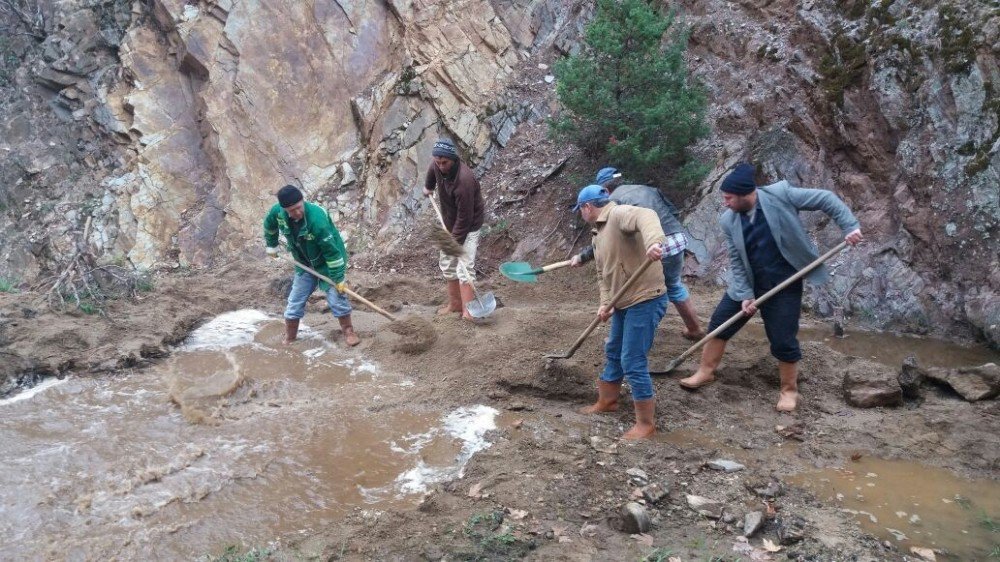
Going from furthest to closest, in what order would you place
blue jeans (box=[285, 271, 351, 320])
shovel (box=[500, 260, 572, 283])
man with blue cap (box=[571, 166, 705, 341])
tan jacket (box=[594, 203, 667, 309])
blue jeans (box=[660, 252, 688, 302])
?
blue jeans (box=[285, 271, 351, 320]) < shovel (box=[500, 260, 572, 283]) < blue jeans (box=[660, 252, 688, 302]) < man with blue cap (box=[571, 166, 705, 341]) < tan jacket (box=[594, 203, 667, 309])

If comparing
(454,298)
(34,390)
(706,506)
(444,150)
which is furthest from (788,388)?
(34,390)

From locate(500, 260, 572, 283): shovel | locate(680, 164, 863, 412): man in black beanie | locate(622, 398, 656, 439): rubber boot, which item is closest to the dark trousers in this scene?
locate(680, 164, 863, 412): man in black beanie

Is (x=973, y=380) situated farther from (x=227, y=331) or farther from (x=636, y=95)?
(x=227, y=331)

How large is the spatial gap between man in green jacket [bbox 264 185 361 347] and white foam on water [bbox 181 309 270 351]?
55cm

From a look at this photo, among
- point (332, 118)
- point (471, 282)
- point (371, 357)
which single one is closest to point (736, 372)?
point (471, 282)

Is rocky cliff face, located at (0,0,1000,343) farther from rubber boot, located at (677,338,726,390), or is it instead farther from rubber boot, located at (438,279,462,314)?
rubber boot, located at (438,279,462,314)

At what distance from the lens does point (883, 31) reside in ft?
22.0

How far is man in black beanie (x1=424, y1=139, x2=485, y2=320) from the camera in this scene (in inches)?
238

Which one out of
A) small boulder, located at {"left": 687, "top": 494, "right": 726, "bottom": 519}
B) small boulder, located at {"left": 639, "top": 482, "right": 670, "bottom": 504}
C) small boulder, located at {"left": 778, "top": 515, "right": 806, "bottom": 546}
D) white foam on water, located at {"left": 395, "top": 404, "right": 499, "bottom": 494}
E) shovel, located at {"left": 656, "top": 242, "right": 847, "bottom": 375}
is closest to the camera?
small boulder, located at {"left": 778, "top": 515, "right": 806, "bottom": 546}

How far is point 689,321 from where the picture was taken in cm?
532

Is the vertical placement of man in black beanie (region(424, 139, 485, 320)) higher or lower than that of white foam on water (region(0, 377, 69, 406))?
higher

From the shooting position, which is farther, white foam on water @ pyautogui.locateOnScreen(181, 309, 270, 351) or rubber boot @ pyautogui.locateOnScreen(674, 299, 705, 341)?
white foam on water @ pyautogui.locateOnScreen(181, 309, 270, 351)

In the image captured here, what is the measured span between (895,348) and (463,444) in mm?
3964

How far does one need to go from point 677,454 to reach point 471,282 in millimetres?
2829
